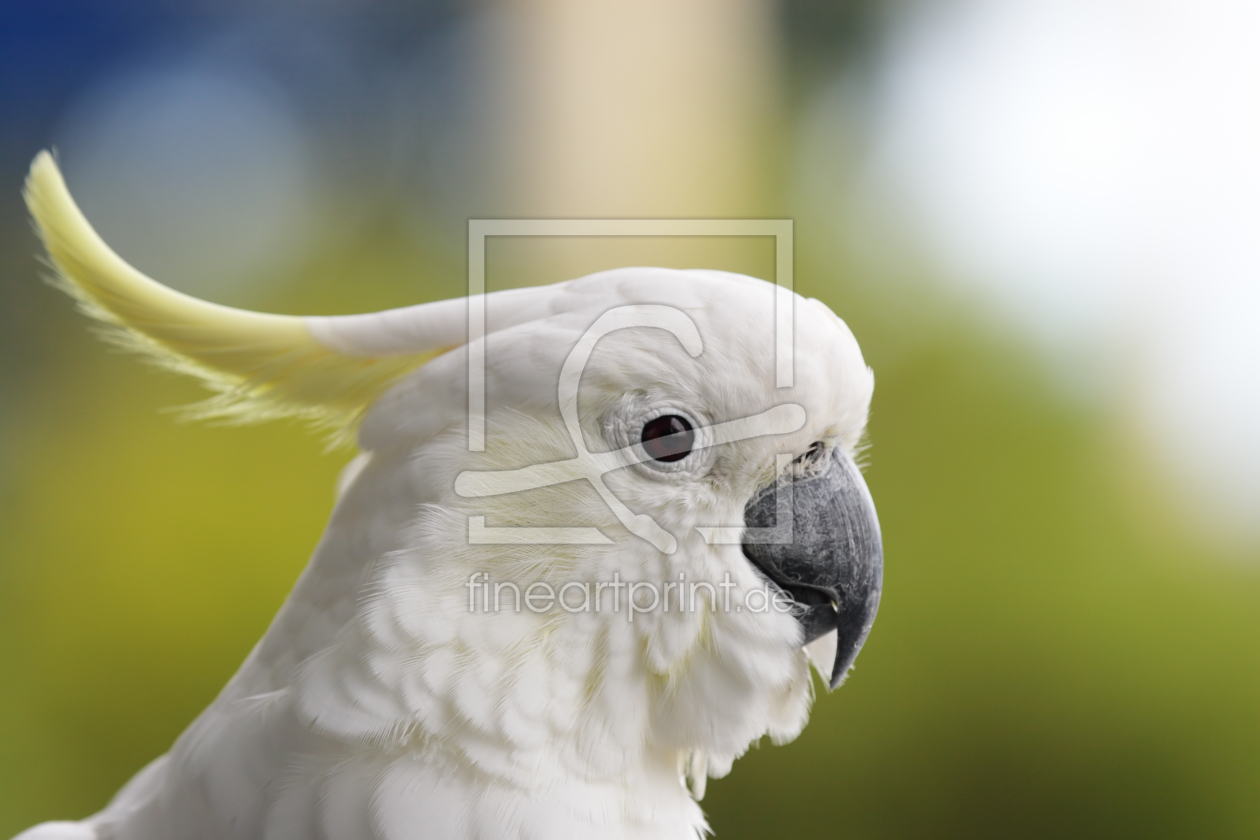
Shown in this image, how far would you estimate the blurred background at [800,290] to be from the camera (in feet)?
5.96

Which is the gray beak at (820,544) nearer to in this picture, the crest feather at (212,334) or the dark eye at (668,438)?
the dark eye at (668,438)

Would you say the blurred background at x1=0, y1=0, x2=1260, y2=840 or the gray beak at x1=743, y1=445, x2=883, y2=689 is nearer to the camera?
the gray beak at x1=743, y1=445, x2=883, y2=689

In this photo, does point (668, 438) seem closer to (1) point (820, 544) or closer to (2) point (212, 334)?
(1) point (820, 544)

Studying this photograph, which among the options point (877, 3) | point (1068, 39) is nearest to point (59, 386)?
point (877, 3)

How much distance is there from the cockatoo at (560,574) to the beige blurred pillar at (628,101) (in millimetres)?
1161

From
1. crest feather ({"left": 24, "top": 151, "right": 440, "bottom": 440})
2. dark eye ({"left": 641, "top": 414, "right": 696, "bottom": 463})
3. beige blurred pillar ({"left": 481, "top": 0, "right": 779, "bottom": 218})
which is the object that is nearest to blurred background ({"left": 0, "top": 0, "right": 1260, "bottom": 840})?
beige blurred pillar ({"left": 481, "top": 0, "right": 779, "bottom": 218})

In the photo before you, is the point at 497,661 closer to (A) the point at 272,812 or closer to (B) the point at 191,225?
(A) the point at 272,812

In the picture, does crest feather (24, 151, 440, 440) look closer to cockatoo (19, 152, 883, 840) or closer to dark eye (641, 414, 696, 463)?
cockatoo (19, 152, 883, 840)

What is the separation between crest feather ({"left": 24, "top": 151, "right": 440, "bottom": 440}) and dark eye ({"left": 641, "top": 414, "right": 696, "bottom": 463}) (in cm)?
25

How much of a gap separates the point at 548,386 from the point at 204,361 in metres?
0.39

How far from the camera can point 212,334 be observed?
2.68 feet

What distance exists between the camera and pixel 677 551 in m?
0.73

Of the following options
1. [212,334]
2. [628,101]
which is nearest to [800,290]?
[628,101]

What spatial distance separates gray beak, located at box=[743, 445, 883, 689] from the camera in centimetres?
76
